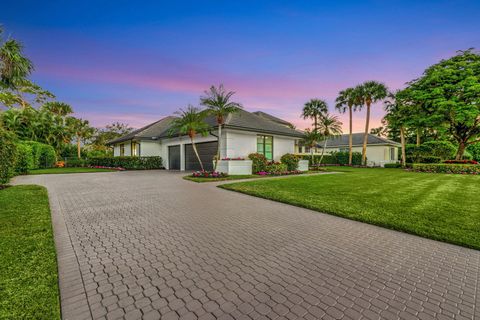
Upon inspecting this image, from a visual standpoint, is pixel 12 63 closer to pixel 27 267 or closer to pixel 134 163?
pixel 134 163

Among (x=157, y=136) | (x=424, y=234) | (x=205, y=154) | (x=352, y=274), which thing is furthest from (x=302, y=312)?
(x=157, y=136)

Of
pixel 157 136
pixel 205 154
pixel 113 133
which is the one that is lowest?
pixel 205 154

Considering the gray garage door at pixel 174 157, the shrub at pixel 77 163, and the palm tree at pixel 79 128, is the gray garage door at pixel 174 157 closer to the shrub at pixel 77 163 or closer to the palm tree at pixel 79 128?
the shrub at pixel 77 163

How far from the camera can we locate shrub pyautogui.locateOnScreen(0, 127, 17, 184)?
8477mm

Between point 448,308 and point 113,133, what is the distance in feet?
181

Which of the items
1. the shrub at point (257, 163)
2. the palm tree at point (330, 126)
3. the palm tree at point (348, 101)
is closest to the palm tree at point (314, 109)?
the palm tree at point (330, 126)

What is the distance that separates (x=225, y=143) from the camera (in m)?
15.1

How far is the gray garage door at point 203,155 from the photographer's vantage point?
16328 mm

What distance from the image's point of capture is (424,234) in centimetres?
404

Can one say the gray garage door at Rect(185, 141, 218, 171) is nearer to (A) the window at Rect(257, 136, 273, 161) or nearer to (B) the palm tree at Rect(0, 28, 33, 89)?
(A) the window at Rect(257, 136, 273, 161)

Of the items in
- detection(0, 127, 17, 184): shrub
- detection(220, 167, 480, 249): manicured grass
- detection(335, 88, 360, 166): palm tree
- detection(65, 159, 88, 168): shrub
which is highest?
detection(335, 88, 360, 166): palm tree

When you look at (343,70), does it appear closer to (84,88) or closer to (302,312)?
(302,312)

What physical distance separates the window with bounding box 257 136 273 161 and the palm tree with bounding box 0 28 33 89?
14.4 m

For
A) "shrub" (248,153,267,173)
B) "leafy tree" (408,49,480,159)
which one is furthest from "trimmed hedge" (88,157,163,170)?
"leafy tree" (408,49,480,159)
